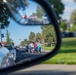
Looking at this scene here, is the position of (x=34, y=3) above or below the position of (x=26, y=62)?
above

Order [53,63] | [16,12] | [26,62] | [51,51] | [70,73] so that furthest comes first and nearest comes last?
[53,63] < [70,73] < [51,51] < [26,62] < [16,12]

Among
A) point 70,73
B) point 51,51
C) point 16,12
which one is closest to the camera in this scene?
point 16,12

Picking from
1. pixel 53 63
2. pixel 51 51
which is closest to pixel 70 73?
pixel 53 63

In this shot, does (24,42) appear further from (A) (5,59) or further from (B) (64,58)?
(B) (64,58)

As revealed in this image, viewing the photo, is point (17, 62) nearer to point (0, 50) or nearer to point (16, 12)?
point (0, 50)

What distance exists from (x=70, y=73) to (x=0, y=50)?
9.60 metres

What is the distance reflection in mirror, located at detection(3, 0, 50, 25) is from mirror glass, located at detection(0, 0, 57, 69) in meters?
0.02

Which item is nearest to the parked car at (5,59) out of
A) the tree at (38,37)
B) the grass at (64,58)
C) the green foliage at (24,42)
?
the green foliage at (24,42)

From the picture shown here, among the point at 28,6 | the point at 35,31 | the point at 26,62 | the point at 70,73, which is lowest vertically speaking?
the point at 70,73

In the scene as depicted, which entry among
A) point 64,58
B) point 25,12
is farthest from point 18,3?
point 64,58

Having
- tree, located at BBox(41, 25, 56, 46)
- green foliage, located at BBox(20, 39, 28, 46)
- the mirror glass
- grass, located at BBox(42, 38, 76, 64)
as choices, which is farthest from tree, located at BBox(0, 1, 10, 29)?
grass, located at BBox(42, 38, 76, 64)

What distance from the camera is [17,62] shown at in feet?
7.70

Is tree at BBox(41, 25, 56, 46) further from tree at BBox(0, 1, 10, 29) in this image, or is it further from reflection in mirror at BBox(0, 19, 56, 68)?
tree at BBox(0, 1, 10, 29)

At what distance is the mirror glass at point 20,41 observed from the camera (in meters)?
2.28
